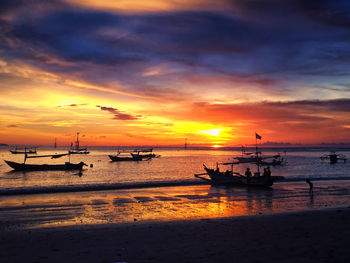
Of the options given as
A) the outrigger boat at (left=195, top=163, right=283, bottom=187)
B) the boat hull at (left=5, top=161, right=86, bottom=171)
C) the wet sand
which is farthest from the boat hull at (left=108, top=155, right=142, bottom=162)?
the wet sand

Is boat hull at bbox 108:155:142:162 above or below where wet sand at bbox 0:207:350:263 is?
above

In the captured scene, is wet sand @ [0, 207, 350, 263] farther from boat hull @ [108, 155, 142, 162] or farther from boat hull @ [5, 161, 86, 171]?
boat hull @ [108, 155, 142, 162]

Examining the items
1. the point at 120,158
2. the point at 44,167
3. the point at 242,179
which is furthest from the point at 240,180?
the point at 120,158

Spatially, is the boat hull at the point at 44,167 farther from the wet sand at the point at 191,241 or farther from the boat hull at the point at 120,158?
the wet sand at the point at 191,241

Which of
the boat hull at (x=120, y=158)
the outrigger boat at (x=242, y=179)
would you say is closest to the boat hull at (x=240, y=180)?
the outrigger boat at (x=242, y=179)

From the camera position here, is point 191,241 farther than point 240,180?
No

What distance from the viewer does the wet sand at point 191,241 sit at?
29.4 ft

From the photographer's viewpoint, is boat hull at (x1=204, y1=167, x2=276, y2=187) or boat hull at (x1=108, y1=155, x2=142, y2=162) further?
boat hull at (x1=108, y1=155, x2=142, y2=162)

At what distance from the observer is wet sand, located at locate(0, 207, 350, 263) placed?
8.97 m

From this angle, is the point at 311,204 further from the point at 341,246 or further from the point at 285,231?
the point at 341,246

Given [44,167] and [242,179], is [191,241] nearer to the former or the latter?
[242,179]

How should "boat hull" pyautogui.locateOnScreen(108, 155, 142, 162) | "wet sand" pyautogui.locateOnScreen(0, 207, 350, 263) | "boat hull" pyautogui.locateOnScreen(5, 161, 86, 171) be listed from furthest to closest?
"boat hull" pyautogui.locateOnScreen(108, 155, 142, 162), "boat hull" pyautogui.locateOnScreen(5, 161, 86, 171), "wet sand" pyautogui.locateOnScreen(0, 207, 350, 263)

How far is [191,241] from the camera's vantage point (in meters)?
10.8

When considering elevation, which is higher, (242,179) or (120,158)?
(120,158)
